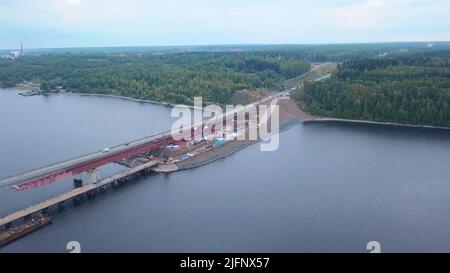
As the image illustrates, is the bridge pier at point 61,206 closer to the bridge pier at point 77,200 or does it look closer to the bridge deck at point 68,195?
the bridge deck at point 68,195

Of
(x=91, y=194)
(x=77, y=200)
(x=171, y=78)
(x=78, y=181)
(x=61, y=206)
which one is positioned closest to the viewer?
(x=61, y=206)

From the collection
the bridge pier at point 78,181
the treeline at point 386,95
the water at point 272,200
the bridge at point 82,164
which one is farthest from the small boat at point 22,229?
the treeline at point 386,95

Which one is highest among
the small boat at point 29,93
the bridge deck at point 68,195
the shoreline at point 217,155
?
the small boat at point 29,93

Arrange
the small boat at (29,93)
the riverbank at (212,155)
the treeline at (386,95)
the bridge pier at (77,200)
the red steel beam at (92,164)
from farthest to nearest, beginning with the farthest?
the small boat at (29,93), the treeline at (386,95), the riverbank at (212,155), the bridge pier at (77,200), the red steel beam at (92,164)

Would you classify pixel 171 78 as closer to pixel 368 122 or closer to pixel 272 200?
pixel 368 122

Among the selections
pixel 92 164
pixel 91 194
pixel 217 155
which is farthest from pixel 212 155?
pixel 91 194

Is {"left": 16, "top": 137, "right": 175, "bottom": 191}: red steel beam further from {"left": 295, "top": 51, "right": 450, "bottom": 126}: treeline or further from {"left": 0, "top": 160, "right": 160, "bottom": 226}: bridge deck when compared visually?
{"left": 295, "top": 51, "right": 450, "bottom": 126}: treeline

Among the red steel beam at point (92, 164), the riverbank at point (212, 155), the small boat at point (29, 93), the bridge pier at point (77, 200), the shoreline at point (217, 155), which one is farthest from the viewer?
the small boat at point (29, 93)

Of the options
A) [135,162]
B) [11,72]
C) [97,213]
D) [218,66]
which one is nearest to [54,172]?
[97,213]
